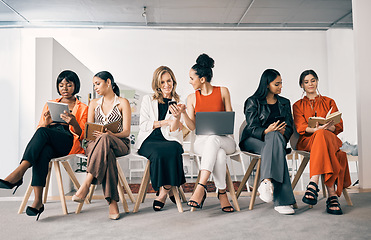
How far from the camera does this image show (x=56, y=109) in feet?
9.21

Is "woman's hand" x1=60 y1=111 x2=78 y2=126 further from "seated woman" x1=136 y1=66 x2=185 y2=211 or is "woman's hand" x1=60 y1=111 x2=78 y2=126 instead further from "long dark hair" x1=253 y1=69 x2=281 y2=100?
"long dark hair" x1=253 y1=69 x2=281 y2=100

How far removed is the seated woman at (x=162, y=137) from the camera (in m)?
2.79

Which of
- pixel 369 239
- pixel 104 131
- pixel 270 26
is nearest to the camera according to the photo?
pixel 369 239

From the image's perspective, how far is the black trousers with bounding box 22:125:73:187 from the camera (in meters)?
2.63

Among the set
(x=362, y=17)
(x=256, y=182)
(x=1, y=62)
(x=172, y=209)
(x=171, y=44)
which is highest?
(x=171, y=44)

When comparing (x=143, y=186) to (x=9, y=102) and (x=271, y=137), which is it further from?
(x=9, y=102)

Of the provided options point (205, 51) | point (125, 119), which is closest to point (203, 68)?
point (125, 119)

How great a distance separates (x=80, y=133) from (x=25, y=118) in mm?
1660

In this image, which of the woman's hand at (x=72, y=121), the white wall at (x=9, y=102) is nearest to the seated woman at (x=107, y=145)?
the woman's hand at (x=72, y=121)

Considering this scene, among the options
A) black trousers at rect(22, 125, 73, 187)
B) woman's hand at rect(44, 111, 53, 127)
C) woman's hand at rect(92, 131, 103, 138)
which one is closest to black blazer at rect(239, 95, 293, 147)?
woman's hand at rect(92, 131, 103, 138)

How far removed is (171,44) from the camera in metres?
7.10

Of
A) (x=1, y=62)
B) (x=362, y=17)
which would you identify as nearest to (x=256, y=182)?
(x=362, y=17)

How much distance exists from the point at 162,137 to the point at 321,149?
1.35 meters

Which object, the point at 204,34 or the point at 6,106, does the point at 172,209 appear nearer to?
the point at 6,106
